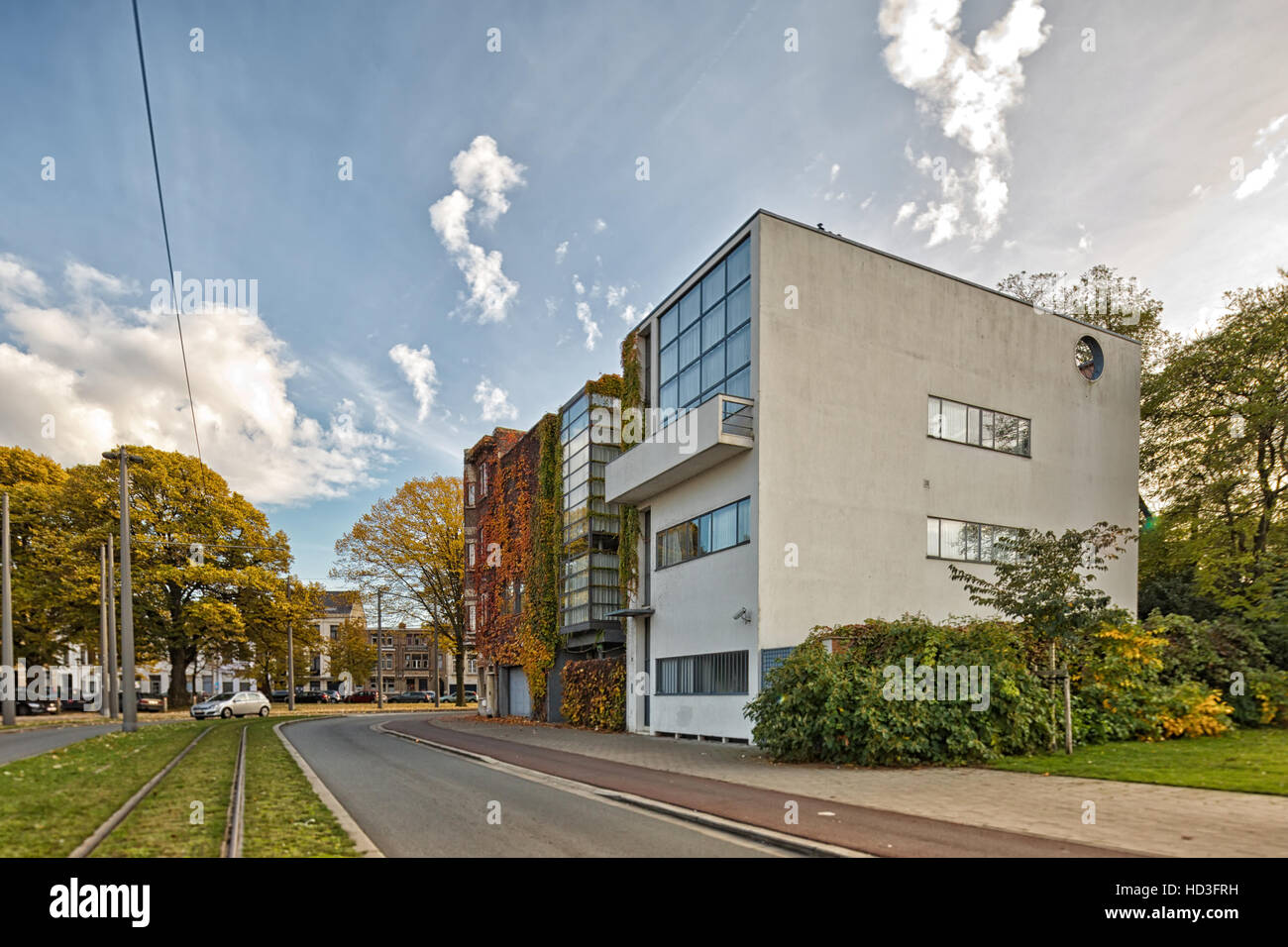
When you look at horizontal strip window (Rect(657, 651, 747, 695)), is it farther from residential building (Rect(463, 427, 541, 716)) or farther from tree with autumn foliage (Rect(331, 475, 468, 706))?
tree with autumn foliage (Rect(331, 475, 468, 706))

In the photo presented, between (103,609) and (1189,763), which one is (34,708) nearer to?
(103,609)

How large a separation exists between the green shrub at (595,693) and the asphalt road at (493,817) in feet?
38.9

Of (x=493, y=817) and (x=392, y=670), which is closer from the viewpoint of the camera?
(x=493, y=817)

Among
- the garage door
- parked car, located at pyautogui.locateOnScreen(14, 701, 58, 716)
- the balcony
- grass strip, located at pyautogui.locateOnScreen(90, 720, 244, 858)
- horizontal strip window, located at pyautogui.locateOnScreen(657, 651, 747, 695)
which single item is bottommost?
parked car, located at pyautogui.locateOnScreen(14, 701, 58, 716)

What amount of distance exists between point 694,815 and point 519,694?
2878 cm

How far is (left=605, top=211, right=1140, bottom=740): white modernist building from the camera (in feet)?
69.6

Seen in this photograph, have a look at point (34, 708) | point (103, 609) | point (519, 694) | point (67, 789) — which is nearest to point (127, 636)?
point (103, 609)

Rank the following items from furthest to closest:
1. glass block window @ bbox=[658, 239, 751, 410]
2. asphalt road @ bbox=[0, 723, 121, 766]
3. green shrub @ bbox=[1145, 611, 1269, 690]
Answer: glass block window @ bbox=[658, 239, 751, 410]
asphalt road @ bbox=[0, 723, 121, 766]
green shrub @ bbox=[1145, 611, 1269, 690]

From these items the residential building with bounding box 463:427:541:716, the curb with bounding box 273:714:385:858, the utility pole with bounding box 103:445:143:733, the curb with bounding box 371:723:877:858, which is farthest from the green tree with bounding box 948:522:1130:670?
the utility pole with bounding box 103:445:143:733

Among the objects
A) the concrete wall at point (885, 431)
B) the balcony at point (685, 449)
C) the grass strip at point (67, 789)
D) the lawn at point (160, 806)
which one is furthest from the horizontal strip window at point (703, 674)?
the grass strip at point (67, 789)

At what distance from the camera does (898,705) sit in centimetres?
1488

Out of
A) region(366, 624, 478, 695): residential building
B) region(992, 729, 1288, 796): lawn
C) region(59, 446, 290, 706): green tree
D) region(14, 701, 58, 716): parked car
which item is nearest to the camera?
region(992, 729, 1288, 796): lawn

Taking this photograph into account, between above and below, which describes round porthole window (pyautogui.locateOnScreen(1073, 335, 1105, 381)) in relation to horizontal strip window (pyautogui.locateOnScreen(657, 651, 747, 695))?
above

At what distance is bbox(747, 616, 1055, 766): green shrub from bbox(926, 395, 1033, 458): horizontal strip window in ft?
30.3
